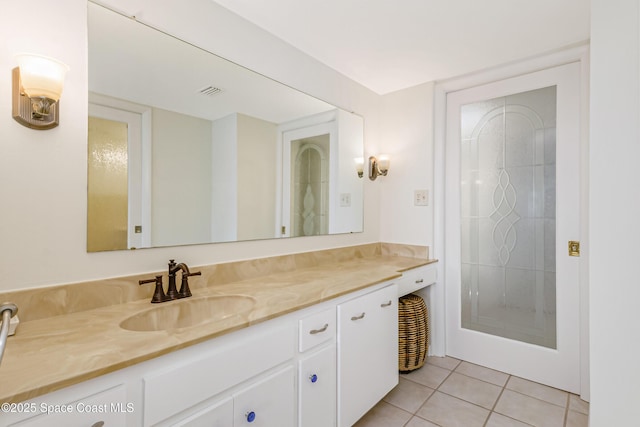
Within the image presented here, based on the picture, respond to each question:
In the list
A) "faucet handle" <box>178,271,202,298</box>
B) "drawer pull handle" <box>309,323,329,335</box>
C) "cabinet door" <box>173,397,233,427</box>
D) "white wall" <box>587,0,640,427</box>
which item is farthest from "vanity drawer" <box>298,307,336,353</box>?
"white wall" <box>587,0,640,427</box>

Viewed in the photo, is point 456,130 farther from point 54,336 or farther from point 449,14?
point 54,336

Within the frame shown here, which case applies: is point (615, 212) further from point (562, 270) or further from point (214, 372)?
point (562, 270)

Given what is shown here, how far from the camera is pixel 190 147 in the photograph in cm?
157

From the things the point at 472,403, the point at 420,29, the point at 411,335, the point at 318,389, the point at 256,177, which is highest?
the point at 420,29

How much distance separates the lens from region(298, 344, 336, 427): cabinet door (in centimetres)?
132

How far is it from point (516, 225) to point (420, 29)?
5.07 feet

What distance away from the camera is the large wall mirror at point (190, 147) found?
1.28 metres

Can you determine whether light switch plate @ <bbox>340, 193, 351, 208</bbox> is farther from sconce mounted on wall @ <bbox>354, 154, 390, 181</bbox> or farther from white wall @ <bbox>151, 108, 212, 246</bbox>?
white wall @ <bbox>151, 108, 212, 246</bbox>

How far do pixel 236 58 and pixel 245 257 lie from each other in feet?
3.69

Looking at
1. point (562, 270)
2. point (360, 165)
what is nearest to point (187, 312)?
point (360, 165)

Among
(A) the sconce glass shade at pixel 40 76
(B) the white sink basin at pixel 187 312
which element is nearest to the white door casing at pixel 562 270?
(B) the white sink basin at pixel 187 312

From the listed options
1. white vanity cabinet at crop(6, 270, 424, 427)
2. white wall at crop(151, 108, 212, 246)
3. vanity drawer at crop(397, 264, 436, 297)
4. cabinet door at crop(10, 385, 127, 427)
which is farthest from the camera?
vanity drawer at crop(397, 264, 436, 297)

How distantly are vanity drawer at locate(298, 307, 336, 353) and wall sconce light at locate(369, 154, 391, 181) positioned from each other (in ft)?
5.06

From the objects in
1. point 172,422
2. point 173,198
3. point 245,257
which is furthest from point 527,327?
point 173,198
